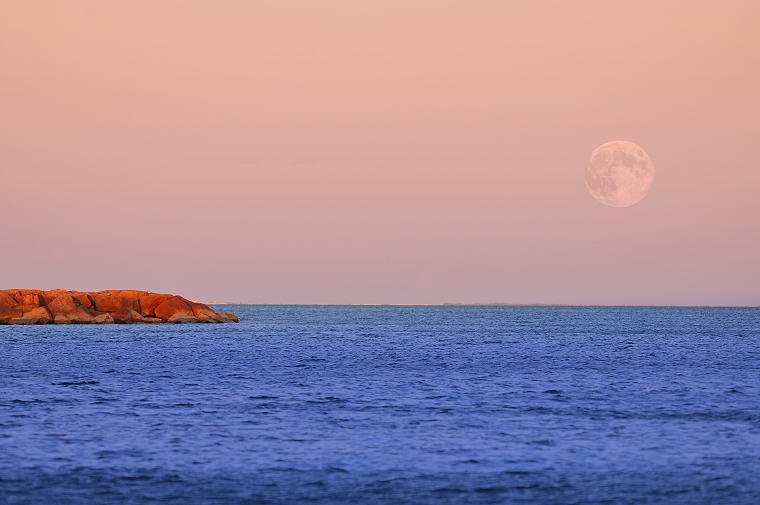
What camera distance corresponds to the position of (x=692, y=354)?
65.0 meters

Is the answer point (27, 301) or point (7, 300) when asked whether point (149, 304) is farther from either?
point (7, 300)

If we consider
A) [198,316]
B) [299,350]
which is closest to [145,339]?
[299,350]

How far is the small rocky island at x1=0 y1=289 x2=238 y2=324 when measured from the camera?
111 meters

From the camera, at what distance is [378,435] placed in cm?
2370

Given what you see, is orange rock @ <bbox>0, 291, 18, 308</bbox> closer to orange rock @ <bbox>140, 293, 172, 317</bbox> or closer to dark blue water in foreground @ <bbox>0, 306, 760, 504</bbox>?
orange rock @ <bbox>140, 293, 172, 317</bbox>

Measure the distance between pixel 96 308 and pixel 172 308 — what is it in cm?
1102

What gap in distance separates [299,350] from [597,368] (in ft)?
91.2

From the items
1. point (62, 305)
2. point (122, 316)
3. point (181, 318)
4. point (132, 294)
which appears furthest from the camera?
point (181, 318)

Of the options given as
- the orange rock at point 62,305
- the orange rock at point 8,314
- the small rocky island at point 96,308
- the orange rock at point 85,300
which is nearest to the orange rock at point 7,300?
the small rocky island at point 96,308

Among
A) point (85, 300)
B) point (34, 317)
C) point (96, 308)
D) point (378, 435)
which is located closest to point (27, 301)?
point (34, 317)

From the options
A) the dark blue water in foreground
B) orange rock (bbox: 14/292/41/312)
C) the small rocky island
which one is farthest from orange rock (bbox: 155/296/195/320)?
the dark blue water in foreground

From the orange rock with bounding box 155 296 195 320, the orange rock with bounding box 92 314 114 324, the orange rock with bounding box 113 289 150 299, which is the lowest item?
the orange rock with bounding box 92 314 114 324

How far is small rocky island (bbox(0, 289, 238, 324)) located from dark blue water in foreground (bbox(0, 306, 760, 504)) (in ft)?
225

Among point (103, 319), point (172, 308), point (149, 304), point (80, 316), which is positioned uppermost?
point (149, 304)
